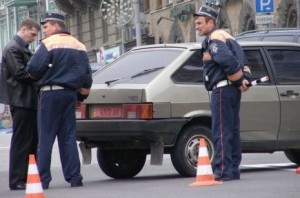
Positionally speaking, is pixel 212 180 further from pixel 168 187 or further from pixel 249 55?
pixel 249 55

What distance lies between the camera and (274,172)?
1348 cm

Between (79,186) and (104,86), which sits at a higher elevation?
(104,86)

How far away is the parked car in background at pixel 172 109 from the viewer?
42.4ft

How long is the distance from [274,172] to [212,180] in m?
2.00

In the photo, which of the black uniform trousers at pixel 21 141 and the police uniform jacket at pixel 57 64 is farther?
the black uniform trousers at pixel 21 141

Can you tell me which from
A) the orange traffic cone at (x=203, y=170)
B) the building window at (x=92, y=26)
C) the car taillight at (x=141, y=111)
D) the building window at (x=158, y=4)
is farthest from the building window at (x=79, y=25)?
the orange traffic cone at (x=203, y=170)

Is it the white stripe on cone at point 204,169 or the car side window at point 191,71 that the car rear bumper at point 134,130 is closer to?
the car side window at point 191,71

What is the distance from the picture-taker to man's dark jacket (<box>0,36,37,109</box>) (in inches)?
493

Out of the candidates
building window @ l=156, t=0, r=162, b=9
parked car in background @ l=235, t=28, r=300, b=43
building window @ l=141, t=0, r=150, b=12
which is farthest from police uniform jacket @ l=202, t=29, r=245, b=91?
building window @ l=141, t=0, r=150, b=12

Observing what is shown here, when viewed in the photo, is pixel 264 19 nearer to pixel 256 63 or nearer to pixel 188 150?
pixel 256 63

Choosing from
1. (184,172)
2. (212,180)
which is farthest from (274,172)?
(212,180)

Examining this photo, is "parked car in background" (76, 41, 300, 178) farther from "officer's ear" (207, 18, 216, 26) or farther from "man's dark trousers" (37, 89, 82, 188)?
"officer's ear" (207, 18, 216, 26)

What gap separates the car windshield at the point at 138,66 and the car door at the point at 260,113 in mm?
994

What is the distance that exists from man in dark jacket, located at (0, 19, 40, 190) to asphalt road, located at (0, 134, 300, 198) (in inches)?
12.3
